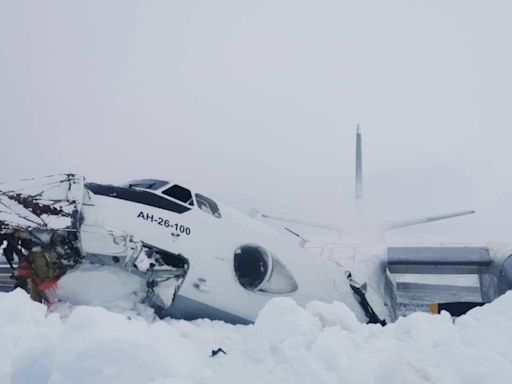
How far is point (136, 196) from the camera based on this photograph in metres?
7.73

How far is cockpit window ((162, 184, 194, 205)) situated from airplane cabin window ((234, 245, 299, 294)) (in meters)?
1.50

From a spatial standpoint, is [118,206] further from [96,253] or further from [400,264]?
[400,264]

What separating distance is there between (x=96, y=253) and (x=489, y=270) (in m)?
11.7

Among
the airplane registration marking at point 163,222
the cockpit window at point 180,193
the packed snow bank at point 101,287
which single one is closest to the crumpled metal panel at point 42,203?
the packed snow bank at point 101,287

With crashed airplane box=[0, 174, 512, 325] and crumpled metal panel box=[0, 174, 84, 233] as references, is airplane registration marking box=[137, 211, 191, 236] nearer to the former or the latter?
crashed airplane box=[0, 174, 512, 325]

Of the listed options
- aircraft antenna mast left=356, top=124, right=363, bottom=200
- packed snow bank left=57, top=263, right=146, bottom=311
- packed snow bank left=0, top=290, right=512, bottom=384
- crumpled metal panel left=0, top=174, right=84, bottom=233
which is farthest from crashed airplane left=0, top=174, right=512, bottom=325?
aircraft antenna mast left=356, top=124, right=363, bottom=200

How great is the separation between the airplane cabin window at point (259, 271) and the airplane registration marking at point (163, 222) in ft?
4.24

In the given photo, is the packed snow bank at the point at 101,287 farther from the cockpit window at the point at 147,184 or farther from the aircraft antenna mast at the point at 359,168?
the aircraft antenna mast at the point at 359,168

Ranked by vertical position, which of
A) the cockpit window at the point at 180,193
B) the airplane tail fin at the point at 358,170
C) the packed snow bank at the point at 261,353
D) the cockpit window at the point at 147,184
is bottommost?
the airplane tail fin at the point at 358,170

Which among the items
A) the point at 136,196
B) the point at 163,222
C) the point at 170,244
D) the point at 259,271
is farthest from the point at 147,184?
the point at 259,271

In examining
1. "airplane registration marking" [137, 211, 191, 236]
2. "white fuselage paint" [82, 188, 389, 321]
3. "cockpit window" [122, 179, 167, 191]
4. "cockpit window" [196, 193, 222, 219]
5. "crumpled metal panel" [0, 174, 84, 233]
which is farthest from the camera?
"cockpit window" [196, 193, 222, 219]

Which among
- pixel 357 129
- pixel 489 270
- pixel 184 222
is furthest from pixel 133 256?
pixel 357 129

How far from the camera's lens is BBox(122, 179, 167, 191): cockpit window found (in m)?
8.23

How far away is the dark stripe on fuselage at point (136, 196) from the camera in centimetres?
753
